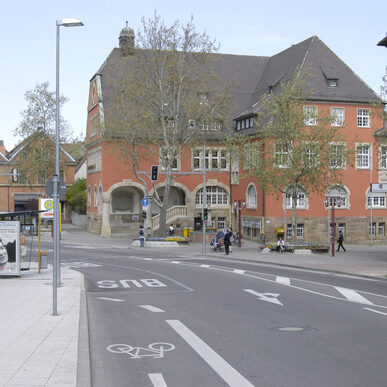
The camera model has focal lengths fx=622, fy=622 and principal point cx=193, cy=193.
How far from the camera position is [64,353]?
9875 mm

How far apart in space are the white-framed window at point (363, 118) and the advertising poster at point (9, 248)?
117 feet

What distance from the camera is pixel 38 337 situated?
11.2m

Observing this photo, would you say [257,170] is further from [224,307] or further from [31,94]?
[31,94]

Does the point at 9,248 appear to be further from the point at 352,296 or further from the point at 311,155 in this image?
the point at 311,155

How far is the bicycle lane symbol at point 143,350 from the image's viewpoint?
34.3 ft

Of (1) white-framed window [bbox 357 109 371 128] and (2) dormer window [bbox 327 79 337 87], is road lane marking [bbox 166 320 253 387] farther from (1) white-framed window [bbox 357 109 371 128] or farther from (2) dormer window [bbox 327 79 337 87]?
(1) white-framed window [bbox 357 109 371 128]

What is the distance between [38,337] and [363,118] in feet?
149

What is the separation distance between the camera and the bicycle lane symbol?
1045 centimetres

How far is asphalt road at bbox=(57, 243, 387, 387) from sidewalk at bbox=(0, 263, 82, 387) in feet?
1.66

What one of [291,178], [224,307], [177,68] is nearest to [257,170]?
[291,178]

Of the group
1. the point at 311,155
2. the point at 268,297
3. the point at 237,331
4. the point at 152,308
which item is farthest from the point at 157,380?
the point at 311,155

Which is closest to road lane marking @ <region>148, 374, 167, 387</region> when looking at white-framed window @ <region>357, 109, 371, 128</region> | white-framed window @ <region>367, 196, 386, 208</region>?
white-framed window @ <region>357, 109, 371, 128</region>

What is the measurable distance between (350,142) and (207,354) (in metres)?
43.2

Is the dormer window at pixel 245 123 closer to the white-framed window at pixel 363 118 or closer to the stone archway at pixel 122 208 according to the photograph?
the white-framed window at pixel 363 118
